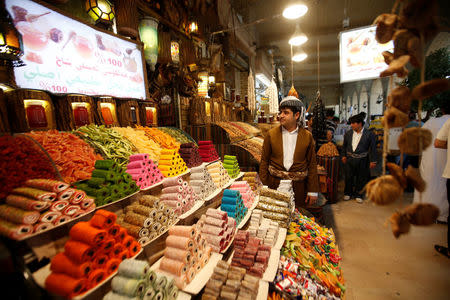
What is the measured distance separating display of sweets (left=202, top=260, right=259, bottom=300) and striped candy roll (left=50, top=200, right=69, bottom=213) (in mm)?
1280

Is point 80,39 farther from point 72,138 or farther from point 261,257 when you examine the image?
point 261,257

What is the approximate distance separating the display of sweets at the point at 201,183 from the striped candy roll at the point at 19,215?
1.59m

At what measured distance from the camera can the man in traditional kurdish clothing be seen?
10.3ft

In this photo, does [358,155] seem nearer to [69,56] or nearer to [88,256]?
[88,256]

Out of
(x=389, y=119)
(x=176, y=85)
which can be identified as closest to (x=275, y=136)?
(x=389, y=119)

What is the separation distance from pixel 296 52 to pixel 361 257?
7.26 metres

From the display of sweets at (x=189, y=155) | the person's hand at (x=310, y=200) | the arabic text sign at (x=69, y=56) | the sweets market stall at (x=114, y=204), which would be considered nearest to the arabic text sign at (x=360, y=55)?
the person's hand at (x=310, y=200)

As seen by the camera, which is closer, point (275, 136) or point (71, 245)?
point (71, 245)

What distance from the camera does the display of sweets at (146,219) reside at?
1693mm

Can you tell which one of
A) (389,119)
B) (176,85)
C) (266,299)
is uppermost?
(176,85)

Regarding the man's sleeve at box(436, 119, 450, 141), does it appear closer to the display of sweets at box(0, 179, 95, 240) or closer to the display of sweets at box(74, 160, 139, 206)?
the display of sweets at box(74, 160, 139, 206)

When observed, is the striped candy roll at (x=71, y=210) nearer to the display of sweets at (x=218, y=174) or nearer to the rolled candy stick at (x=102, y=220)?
the rolled candy stick at (x=102, y=220)

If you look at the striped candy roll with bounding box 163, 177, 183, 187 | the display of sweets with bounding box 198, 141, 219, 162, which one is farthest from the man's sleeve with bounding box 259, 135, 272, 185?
the striped candy roll with bounding box 163, 177, 183, 187

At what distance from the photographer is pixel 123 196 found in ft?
6.21
